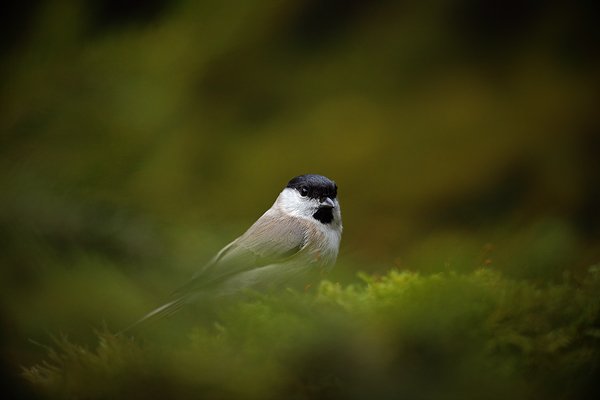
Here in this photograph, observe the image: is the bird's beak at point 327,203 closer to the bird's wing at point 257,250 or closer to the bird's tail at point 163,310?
the bird's wing at point 257,250

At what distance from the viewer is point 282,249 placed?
1578 mm

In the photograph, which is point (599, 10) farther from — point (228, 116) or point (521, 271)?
point (521, 271)

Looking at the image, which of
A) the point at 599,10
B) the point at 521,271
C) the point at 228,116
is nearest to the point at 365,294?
the point at 521,271

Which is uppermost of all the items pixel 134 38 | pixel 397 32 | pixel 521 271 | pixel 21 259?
pixel 397 32

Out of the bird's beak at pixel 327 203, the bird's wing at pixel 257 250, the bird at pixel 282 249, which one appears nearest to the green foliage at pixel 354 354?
the bird at pixel 282 249

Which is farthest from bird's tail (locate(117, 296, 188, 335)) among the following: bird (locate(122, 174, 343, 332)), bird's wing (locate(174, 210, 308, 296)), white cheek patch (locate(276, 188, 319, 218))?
white cheek patch (locate(276, 188, 319, 218))

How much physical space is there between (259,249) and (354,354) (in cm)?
Result: 94

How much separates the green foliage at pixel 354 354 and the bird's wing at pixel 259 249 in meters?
0.59

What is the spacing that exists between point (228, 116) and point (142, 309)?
1521 millimetres

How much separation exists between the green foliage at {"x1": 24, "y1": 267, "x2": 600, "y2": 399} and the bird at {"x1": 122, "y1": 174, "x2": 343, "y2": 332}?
405 mm

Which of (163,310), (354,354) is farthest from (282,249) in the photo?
(354,354)

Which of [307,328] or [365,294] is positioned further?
[365,294]

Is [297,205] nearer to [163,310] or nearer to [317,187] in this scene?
[317,187]

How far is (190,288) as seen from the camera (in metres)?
1.33
